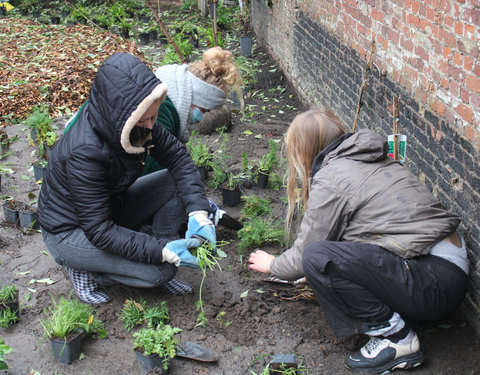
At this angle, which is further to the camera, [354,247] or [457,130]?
[457,130]

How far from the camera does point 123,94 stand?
2801mm

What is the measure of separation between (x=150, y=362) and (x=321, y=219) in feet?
3.78

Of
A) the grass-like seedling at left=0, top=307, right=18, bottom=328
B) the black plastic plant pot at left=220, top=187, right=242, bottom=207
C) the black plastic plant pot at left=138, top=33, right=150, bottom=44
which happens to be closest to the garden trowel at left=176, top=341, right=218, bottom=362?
the grass-like seedling at left=0, top=307, right=18, bottom=328

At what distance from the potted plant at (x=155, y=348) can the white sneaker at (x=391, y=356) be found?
991 millimetres

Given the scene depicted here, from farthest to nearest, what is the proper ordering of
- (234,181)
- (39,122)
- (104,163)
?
(39,122) < (234,181) < (104,163)

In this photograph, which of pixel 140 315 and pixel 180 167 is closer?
pixel 140 315

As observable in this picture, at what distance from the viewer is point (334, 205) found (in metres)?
2.68

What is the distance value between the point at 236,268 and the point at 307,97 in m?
3.75

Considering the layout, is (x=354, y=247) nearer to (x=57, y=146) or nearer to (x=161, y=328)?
(x=161, y=328)

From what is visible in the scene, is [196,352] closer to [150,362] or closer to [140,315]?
[150,362]

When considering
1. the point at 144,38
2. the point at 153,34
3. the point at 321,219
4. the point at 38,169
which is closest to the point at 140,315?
the point at 321,219

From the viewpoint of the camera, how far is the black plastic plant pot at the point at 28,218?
436 cm

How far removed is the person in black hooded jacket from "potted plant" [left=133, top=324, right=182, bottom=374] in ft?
1.55

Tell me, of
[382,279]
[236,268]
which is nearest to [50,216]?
[236,268]
